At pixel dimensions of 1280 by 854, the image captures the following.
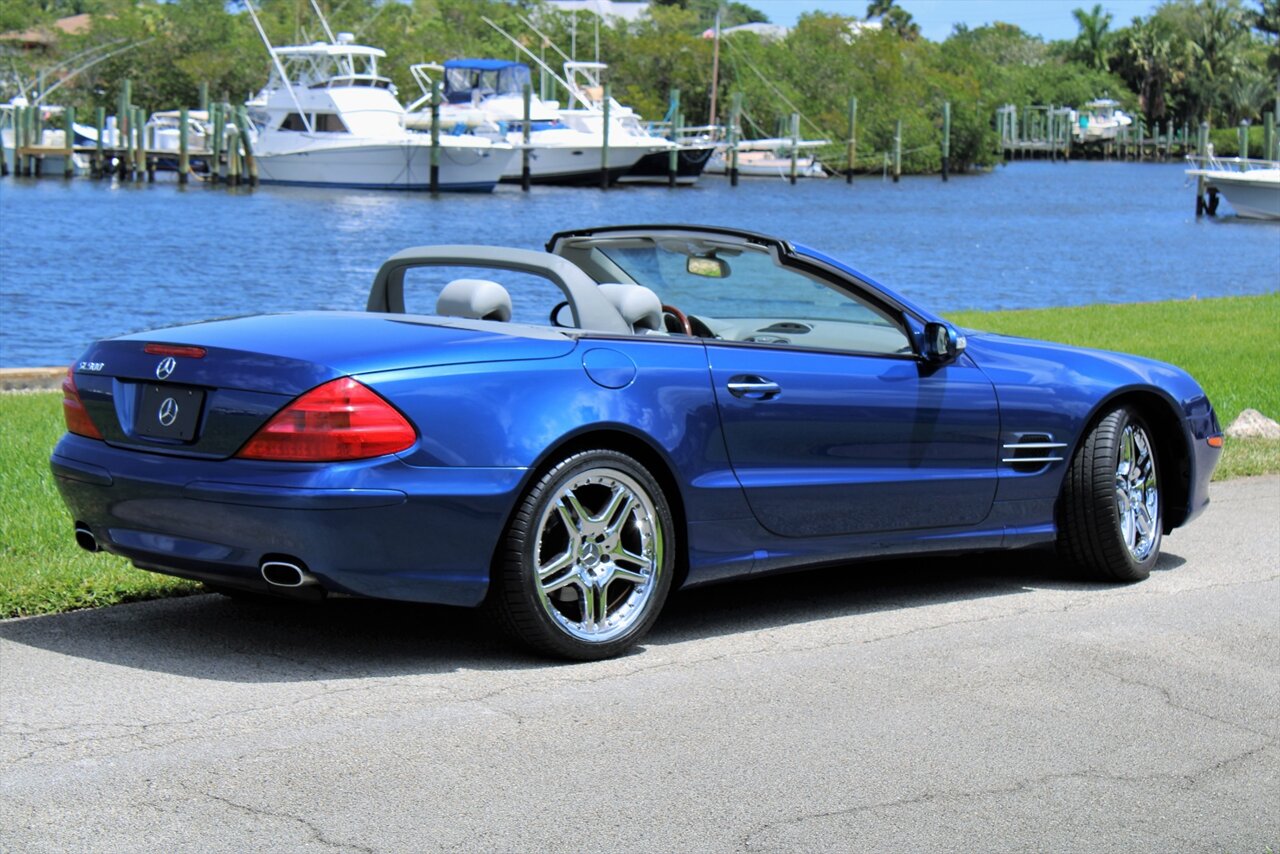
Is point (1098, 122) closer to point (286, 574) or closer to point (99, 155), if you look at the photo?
point (99, 155)

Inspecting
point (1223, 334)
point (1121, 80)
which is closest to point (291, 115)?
point (1223, 334)

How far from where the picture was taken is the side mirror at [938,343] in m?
6.79

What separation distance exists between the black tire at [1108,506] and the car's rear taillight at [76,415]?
3730mm

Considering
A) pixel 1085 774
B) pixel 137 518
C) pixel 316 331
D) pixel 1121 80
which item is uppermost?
pixel 1121 80

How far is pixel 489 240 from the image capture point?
48938 mm

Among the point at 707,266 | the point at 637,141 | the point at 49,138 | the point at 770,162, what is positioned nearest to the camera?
the point at 707,266

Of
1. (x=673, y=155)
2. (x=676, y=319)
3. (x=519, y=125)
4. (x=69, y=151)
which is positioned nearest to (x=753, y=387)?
(x=676, y=319)

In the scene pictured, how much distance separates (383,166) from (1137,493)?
65.0m

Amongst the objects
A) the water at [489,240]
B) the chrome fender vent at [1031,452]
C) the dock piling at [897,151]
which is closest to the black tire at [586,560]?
the chrome fender vent at [1031,452]

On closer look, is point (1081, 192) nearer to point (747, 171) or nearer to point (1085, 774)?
point (747, 171)

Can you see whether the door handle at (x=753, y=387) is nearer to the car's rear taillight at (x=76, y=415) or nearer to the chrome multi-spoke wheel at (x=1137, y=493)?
the chrome multi-spoke wheel at (x=1137, y=493)

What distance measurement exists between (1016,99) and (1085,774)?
521 feet

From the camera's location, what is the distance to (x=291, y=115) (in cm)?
7119

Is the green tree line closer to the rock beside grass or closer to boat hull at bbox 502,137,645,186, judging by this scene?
boat hull at bbox 502,137,645,186
